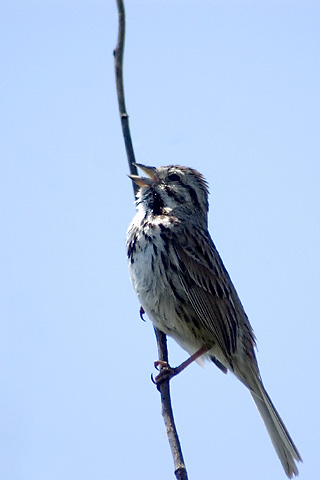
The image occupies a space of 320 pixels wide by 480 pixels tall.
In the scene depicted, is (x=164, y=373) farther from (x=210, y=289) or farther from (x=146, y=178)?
(x=146, y=178)

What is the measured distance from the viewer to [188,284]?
19.0 ft

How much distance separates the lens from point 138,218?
5898 millimetres

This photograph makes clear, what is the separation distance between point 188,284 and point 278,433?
1.33 metres

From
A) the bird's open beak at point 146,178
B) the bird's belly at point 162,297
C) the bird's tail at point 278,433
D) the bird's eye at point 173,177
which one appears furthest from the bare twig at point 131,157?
the bird's tail at point 278,433

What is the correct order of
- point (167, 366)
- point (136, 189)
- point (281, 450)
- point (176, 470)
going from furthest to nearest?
1. point (136, 189)
2. point (281, 450)
3. point (167, 366)
4. point (176, 470)

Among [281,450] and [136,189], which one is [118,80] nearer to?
[136,189]

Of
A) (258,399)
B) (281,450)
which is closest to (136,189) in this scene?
(258,399)

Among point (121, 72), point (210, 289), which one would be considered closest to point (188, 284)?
point (210, 289)

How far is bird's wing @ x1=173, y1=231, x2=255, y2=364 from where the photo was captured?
577 centimetres

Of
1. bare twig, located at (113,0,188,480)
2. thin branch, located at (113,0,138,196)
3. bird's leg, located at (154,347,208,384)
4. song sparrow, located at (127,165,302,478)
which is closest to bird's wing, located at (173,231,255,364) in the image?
song sparrow, located at (127,165,302,478)

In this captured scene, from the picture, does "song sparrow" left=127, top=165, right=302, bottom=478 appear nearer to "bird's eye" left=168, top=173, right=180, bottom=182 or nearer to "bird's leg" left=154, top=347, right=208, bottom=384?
"bird's eye" left=168, top=173, right=180, bottom=182

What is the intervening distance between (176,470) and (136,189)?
2.74m

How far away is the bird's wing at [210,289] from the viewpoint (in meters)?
5.77

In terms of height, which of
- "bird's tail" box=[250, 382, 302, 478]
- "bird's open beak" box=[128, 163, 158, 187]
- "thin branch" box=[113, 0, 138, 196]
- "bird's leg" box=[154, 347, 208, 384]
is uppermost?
"bird's open beak" box=[128, 163, 158, 187]
